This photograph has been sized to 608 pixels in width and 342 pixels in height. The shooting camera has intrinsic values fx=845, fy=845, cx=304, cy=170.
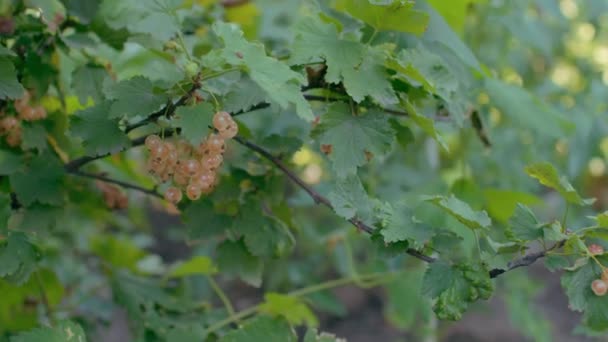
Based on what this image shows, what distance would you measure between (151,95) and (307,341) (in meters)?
0.40

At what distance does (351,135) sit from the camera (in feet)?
3.29

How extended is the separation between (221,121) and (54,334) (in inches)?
13.6

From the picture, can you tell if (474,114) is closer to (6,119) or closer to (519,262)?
(519,262)

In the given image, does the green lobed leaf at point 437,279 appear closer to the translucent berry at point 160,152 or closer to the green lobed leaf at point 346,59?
the green lobed leaf at point 346,59

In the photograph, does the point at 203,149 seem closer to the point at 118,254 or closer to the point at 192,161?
the point at 192,161

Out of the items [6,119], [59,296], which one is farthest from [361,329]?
[6,119]

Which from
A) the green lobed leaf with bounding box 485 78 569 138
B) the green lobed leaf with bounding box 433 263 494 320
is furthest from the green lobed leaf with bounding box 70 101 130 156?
the green lobed leaf with bounding box 485 78 569 138

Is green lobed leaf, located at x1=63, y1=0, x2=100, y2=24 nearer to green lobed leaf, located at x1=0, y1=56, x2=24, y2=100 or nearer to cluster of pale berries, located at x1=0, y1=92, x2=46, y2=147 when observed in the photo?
cluster of pale berries, located at x1=0, y1=92, x2=46, y2=147

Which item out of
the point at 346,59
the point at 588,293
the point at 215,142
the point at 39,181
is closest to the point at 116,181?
the point at 39,181

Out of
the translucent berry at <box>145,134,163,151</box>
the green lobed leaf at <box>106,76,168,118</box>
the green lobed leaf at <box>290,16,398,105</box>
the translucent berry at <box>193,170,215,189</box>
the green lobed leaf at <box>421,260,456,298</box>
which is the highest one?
the green lobed leaf at <box>290,16,398,105</box>

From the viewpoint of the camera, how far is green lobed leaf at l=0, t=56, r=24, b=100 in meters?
0.98

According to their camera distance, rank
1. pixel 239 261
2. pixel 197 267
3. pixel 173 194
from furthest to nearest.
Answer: pixel 197 267 < pixel 239 261 < pixel 173 194

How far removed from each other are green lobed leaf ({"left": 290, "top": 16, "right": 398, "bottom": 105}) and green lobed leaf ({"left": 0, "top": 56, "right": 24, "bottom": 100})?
321 millimetres

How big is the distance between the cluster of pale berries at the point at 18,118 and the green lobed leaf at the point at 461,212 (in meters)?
0.58
